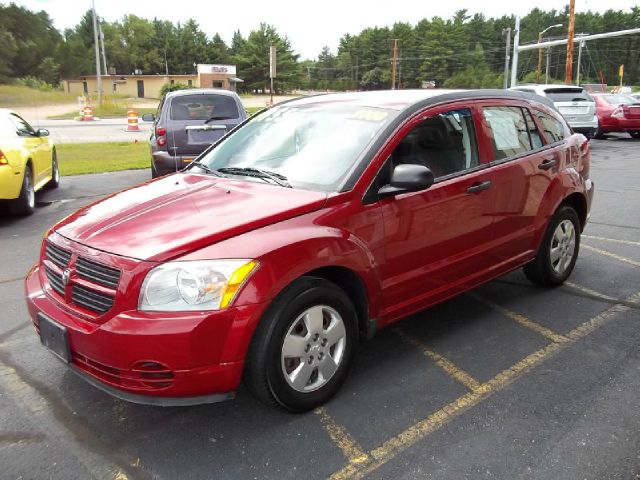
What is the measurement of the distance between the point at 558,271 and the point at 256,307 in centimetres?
321

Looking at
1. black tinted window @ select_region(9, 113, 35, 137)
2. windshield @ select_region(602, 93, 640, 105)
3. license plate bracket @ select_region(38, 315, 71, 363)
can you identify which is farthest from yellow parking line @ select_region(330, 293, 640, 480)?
windshield @ select_region(602, 93, 640, 105)

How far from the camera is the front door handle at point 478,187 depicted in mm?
3748

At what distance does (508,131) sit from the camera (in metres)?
4.23

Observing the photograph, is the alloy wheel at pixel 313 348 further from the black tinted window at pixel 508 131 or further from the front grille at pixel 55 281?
the black tinted window at pixel 508 131

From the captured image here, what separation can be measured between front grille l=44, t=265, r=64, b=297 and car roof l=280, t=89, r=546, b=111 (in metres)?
2.10

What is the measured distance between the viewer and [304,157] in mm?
3514

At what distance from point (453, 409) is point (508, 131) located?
7.22ft

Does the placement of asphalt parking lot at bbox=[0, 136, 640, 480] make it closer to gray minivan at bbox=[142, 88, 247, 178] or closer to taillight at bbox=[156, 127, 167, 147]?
gray minivan at bbox=[142, 88, 247, 178]

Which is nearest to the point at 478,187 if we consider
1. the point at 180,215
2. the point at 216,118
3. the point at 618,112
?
the point at 180,215

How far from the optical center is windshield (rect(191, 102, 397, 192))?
334 cm

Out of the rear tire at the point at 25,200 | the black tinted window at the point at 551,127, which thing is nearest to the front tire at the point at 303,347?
the black tinted window at the point at 551,127

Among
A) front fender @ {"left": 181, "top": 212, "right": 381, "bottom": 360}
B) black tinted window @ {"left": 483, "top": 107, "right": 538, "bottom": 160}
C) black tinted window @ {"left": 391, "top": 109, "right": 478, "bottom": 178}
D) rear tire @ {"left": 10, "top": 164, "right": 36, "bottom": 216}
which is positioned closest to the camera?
front fender @ {"left": 181, "top": 212, "right": 381, "bottom": 360}

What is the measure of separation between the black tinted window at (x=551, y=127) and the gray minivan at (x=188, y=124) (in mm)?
5988

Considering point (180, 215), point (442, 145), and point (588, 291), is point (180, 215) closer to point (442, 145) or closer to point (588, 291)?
point (442, 145)
